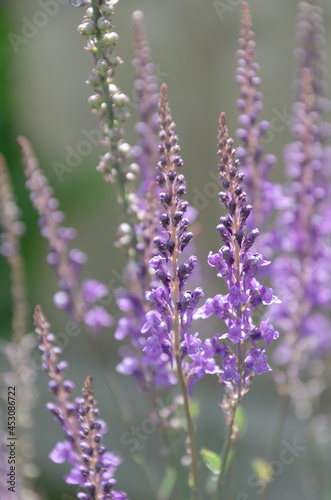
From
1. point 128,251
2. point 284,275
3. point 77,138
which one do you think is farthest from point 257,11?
point 128,251

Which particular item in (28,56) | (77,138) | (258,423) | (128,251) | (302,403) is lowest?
(258,423)

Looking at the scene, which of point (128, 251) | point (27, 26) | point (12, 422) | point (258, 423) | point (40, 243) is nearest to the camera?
point (128, 251)

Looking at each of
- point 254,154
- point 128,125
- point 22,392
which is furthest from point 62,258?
point 128,125

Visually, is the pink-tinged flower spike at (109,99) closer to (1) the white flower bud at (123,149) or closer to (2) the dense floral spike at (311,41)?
(1) the white flower bud at (123,149)

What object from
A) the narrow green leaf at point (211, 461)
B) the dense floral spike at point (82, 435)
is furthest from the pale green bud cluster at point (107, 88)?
the narrow green leaf at point (211, 461)

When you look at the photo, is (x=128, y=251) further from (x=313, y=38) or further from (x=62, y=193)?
(x=62, y=193)

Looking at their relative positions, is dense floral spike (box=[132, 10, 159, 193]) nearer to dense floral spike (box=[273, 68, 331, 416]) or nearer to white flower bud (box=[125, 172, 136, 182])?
white flower bud (box=[125, 172, 136, 182])

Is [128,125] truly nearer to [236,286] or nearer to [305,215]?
[305,215]
